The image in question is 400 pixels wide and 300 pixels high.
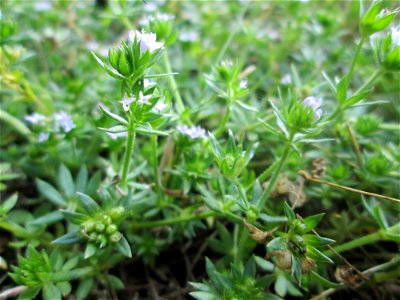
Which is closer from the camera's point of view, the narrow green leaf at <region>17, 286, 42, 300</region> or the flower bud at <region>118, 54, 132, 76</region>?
the flower bud at <region>118, 54, 132, 76</region>

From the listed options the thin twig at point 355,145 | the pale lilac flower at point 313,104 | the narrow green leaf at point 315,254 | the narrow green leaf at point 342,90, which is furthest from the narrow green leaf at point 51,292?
the thin twig at point 355,145

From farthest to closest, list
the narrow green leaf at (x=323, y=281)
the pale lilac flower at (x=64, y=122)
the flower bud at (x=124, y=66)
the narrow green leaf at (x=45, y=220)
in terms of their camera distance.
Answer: the pale lilac flower at (x=64, y=122) → the narrow green leaf at (x=45, y=220) → the narrow green leaf at (x=323, y=281) → the flower bud at (x=124, y=66)

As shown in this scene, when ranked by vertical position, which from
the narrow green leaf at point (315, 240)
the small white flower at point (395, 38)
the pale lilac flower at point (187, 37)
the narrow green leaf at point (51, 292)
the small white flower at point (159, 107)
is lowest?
the narrow green leaf at point (51, 292)

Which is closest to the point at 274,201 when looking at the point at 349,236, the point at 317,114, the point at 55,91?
the point at 349,236

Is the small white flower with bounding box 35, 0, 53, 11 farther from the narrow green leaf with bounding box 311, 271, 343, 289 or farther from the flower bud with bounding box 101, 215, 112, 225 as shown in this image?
the narrow green leaf with bounding box 311, 271, 343, 289

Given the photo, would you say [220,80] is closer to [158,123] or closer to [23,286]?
[158,123]

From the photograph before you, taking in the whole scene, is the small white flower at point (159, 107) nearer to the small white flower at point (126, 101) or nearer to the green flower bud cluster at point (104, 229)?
the small white flower at point (126, 101)

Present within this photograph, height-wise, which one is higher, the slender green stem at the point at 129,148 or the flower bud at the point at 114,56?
the flower bud at the point at 114,56

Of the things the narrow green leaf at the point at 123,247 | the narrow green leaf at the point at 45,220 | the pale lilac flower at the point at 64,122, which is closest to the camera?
the narrow green leaf at the point at 123,247

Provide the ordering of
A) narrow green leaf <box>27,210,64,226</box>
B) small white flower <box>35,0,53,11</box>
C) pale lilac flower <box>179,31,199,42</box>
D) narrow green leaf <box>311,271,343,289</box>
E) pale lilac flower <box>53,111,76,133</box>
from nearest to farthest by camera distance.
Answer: narrow green leaf <box>311,271,343,289</box> → narrow green leaf <box>27,210,64,226</box> → pale lilac flower <box>53,111,76,133</box> → pale lilac flower <box>179,31,199,42</box> → small white flower <box>35,0,53,11</box>

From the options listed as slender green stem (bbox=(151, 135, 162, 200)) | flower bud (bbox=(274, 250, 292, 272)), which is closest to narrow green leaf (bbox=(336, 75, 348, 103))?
flower bud (bbox=(274, 250, 292, 272))
